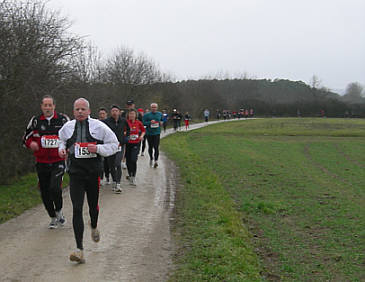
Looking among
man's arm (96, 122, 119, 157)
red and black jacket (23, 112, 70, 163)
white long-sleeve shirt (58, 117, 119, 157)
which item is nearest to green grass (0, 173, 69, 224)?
red and black jacket (23, 112, 70, 163)

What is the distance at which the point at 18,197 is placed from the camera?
1027 centimetres

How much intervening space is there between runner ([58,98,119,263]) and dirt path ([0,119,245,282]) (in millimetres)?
411

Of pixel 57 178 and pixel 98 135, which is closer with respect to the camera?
pixel 98 135

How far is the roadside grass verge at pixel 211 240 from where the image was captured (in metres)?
5.97

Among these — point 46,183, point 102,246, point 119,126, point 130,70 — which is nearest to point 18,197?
point 119,126

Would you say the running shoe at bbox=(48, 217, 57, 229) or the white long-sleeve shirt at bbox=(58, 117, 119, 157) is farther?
the running shoe at bbox=(48, 217, 57, 229)

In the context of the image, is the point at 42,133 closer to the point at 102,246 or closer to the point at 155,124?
the point at 102,246

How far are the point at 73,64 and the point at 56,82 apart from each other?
5.74 feet

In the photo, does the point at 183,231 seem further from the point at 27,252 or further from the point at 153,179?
the point at 153,179

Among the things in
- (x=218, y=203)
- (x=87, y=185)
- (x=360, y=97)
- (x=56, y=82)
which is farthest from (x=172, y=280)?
(x=360, y=97)

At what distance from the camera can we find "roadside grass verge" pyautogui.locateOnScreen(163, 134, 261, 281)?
5969mm

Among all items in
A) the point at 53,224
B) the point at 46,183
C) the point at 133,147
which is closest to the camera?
the point at 46,183

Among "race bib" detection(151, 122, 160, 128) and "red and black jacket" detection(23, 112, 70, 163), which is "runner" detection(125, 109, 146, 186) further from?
"red and black jacket" detection(23, 112, 70, 163)

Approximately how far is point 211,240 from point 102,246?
5.47ft
